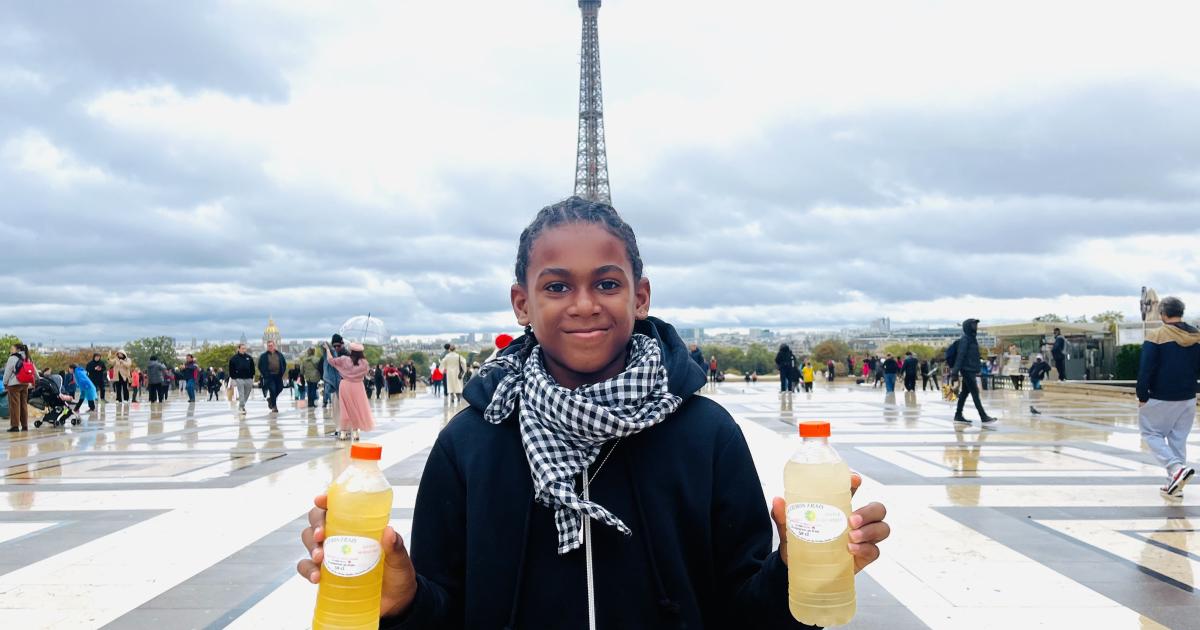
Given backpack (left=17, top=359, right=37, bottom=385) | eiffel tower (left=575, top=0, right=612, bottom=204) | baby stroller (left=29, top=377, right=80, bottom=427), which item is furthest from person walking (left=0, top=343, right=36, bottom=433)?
eiffel tower (left=575, top=0, right=612, bottom=204)

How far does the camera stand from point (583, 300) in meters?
1.64

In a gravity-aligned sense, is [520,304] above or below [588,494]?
above

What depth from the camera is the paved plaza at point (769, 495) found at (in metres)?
3.62

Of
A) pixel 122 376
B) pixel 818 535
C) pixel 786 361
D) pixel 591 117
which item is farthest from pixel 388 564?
pixel 591 117

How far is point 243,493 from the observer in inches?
260

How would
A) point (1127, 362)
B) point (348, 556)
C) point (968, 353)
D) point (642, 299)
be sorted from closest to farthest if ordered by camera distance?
1. point (348, 556)
2. point (642, 299)
3. point (968, 353)
4. point (1127, 362)

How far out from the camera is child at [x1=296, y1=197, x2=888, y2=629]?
151 cm

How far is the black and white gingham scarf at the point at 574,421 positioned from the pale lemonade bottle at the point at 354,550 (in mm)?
298

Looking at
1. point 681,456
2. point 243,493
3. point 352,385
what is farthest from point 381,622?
point 352,385

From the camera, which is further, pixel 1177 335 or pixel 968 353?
pixel 968 353

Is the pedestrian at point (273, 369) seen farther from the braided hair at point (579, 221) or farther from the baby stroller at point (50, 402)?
the braided hair at point (579, 221)

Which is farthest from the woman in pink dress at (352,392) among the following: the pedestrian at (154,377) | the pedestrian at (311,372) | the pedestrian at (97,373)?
the pedestrian at (154,377)

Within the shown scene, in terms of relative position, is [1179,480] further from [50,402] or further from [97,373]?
[97,373]

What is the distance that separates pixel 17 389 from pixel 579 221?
48.1 ft
